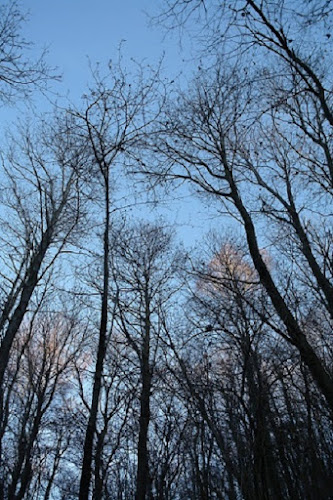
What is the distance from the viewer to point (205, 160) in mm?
8227

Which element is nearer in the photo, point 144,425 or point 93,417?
point 93,417

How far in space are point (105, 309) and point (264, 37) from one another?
4.90 m

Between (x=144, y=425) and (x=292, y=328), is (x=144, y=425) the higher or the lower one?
the lower one

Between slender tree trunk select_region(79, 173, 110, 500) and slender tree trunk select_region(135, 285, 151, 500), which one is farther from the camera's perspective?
slender tree trunk select_region(135, 285, 151, 500)

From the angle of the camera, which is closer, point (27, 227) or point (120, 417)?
point (27, 227)

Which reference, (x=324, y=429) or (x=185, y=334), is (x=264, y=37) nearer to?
(x=185, y=334)

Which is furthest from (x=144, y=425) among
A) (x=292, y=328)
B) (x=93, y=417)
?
(x=292, y=328)

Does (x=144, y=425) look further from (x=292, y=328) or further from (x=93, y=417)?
(x=292, y=328)

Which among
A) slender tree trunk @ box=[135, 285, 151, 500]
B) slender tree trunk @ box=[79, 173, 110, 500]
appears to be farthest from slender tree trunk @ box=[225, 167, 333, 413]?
slender tree trunk @ box=[135, 285, 151, 500]

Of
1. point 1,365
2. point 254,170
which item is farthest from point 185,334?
point 254,170

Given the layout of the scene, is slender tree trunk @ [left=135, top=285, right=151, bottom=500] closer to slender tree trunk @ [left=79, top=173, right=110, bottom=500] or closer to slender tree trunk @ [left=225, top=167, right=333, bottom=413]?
slender tree trunk @ [left=79, top=173, right=110, bottom=500]

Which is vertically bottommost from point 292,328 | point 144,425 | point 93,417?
point 93,417

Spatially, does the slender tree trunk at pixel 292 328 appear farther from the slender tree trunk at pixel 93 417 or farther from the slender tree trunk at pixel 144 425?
the slender tree trunk at pixel 144 425

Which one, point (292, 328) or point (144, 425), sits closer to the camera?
point (292, 328)
